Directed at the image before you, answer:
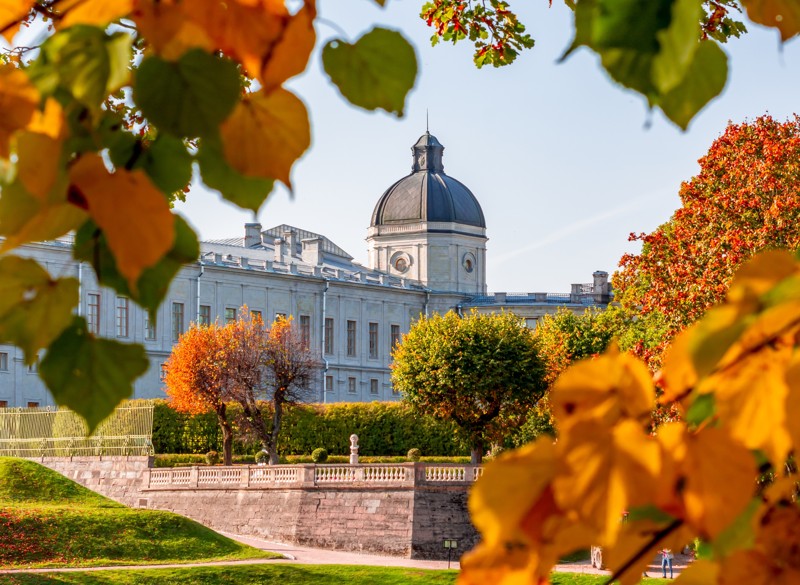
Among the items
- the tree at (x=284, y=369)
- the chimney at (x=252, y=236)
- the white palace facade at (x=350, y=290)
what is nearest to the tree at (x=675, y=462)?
the tree at (x=284, y=369)

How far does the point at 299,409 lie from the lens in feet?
127

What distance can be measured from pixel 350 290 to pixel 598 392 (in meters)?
54.0

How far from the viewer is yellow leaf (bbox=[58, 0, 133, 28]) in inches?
28.0

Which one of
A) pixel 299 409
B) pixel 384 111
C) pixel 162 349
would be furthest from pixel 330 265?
pixel 384 111

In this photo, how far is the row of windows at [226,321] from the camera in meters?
43.8

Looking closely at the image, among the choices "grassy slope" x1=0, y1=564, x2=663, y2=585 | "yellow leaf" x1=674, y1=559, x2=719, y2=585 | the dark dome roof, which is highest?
the dark dome roof

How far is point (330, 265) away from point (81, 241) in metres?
57.8

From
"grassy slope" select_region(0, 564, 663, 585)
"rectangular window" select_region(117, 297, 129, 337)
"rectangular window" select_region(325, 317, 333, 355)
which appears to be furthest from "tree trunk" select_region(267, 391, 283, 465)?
"rectangular window" select_region(325, 317, 333, 355)

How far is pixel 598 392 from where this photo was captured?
60cm

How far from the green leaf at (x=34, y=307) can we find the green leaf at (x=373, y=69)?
0.26m

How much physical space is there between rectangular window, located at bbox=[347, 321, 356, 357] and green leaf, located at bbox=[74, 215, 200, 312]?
5395cm

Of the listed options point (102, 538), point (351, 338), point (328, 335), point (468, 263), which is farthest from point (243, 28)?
point (468, 263)

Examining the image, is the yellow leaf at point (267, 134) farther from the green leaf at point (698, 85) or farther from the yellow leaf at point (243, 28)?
the green leaf at point (698, 85)

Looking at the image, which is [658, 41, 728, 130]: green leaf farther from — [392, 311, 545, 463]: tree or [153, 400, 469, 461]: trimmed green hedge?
[153, 400, 469, 461]: trimmed green hedge
